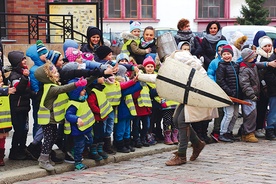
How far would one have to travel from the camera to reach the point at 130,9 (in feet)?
130

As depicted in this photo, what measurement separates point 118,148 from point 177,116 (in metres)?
1.27

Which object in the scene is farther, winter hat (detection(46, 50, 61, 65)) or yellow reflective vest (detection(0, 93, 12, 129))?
winter hat (detection(46, 50, 61, 65))

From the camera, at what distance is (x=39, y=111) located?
9016mm

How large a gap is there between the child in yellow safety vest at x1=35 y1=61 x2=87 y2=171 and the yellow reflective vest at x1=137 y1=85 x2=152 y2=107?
179cm

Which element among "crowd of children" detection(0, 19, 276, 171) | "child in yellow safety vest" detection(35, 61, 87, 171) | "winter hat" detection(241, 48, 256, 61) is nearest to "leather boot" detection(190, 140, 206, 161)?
"crowd of children" detection(0, 19, 276, 171)

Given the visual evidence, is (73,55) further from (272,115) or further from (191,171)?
(272,115)

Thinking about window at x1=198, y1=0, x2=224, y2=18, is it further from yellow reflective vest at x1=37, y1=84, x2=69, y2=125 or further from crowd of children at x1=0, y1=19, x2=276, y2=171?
yellow reflective vest at x1=37, y1=84, x2=69, y2=125

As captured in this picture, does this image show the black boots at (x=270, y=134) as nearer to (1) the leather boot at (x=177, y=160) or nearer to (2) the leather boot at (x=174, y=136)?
(2) the leather boot at (x=174, y=136)

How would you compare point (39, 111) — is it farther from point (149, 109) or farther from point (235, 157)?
point (235, 157)

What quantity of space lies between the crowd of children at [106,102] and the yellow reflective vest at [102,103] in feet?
0.05

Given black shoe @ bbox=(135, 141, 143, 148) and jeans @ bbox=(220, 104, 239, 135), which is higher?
jeans @ bbox=(220, 104, 239, 135)

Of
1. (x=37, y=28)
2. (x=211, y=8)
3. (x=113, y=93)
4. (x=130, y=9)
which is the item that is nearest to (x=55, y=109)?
(x=113, y=93)

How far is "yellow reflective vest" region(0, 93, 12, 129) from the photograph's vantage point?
29.3 feet

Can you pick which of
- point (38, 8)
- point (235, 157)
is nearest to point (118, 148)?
point (235, 157)
